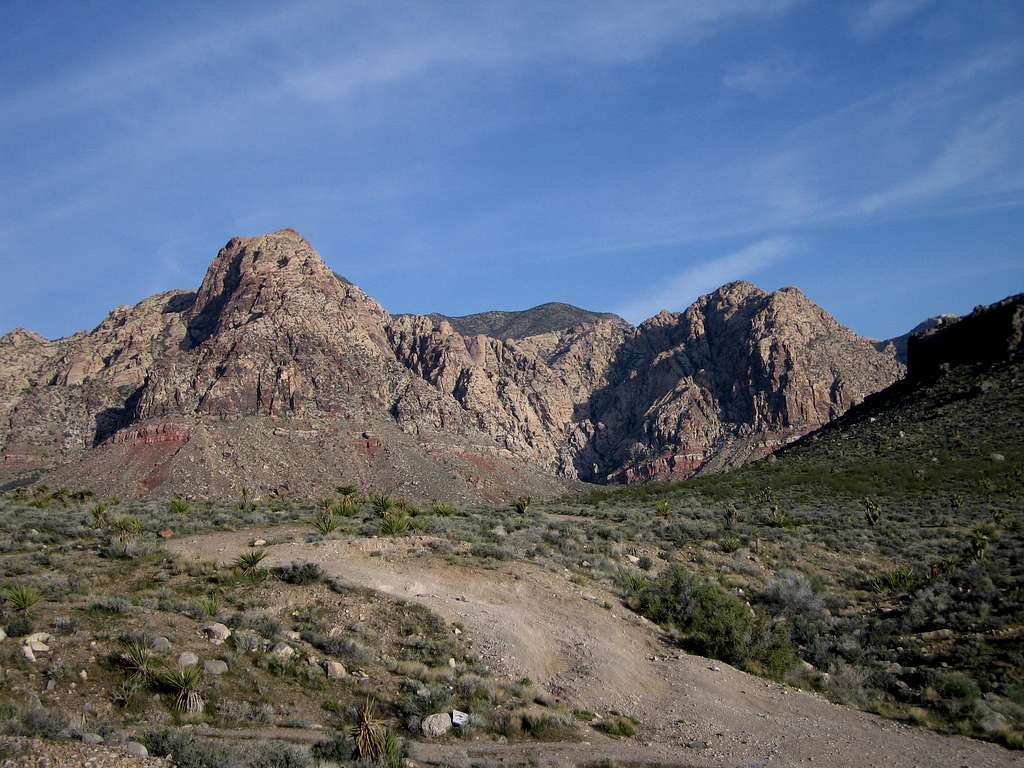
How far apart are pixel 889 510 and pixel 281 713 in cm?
3348

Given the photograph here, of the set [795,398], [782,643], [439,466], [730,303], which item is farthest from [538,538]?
[730,303]

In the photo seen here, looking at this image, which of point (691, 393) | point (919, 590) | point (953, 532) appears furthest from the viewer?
point (691, 393)

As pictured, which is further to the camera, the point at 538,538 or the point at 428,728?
the point at 538,538

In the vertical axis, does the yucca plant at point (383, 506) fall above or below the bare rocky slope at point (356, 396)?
below

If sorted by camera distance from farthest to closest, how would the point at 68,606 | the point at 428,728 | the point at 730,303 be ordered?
the point at 730,303
the point at 68,606
the point at 428,728

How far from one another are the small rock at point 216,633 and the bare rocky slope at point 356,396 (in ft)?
255

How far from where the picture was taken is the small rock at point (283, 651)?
1422cm

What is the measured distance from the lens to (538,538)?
2638 centimetres

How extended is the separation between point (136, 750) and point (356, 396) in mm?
119400

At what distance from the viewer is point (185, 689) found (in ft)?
40.9

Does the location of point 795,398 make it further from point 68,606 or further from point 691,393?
point 68,606

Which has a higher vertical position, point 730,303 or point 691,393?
point 730,303

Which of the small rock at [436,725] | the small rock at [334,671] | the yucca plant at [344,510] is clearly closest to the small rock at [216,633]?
the small rock at [334,671]

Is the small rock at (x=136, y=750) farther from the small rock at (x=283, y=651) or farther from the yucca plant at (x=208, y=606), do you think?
the yucca plant at (x=208, y=606)
